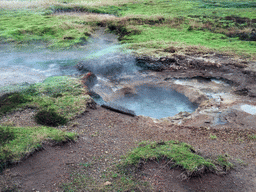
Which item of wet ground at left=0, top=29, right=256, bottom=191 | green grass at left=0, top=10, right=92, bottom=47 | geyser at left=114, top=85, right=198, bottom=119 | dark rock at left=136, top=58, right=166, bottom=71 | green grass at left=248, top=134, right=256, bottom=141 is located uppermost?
green grass at left=0, top=10, right=92, bottom=47

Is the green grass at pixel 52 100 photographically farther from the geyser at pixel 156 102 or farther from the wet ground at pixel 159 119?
the geyser at pixel 156 102

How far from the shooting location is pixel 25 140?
19.8 ft

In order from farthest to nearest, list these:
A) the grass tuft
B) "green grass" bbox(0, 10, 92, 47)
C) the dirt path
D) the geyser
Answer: "green grass" bbox(0, 10, 92, 47)
the geyser
the grass tuft
the dirt path

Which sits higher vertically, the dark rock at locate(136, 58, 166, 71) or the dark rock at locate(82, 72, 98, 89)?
the dark rock at locate(136, 58, 166, 71)

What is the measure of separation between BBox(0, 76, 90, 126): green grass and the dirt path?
19.7 inches

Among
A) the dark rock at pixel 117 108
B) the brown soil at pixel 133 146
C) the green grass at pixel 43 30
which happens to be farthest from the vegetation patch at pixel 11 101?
the green grass at pixel 43 30

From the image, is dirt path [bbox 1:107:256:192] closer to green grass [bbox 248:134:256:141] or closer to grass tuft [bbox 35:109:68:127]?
green grass [bbox 248:134:256:141]

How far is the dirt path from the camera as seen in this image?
513 centimetres

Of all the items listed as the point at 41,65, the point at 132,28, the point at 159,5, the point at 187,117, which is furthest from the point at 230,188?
the point at 159,5

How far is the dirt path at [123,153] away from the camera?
5133 mm

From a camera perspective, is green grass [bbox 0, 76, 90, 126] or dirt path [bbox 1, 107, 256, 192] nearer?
dirt path [bbox 1, 107, 256, 192]

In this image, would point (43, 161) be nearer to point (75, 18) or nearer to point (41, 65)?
point (41, 65)

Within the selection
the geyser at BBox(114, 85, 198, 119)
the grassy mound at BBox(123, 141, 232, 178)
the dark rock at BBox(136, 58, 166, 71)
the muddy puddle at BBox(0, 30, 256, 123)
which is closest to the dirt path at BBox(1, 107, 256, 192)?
the grassy mound at BBox(123, 141, 232, 178)

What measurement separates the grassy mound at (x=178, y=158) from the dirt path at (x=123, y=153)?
182mm
